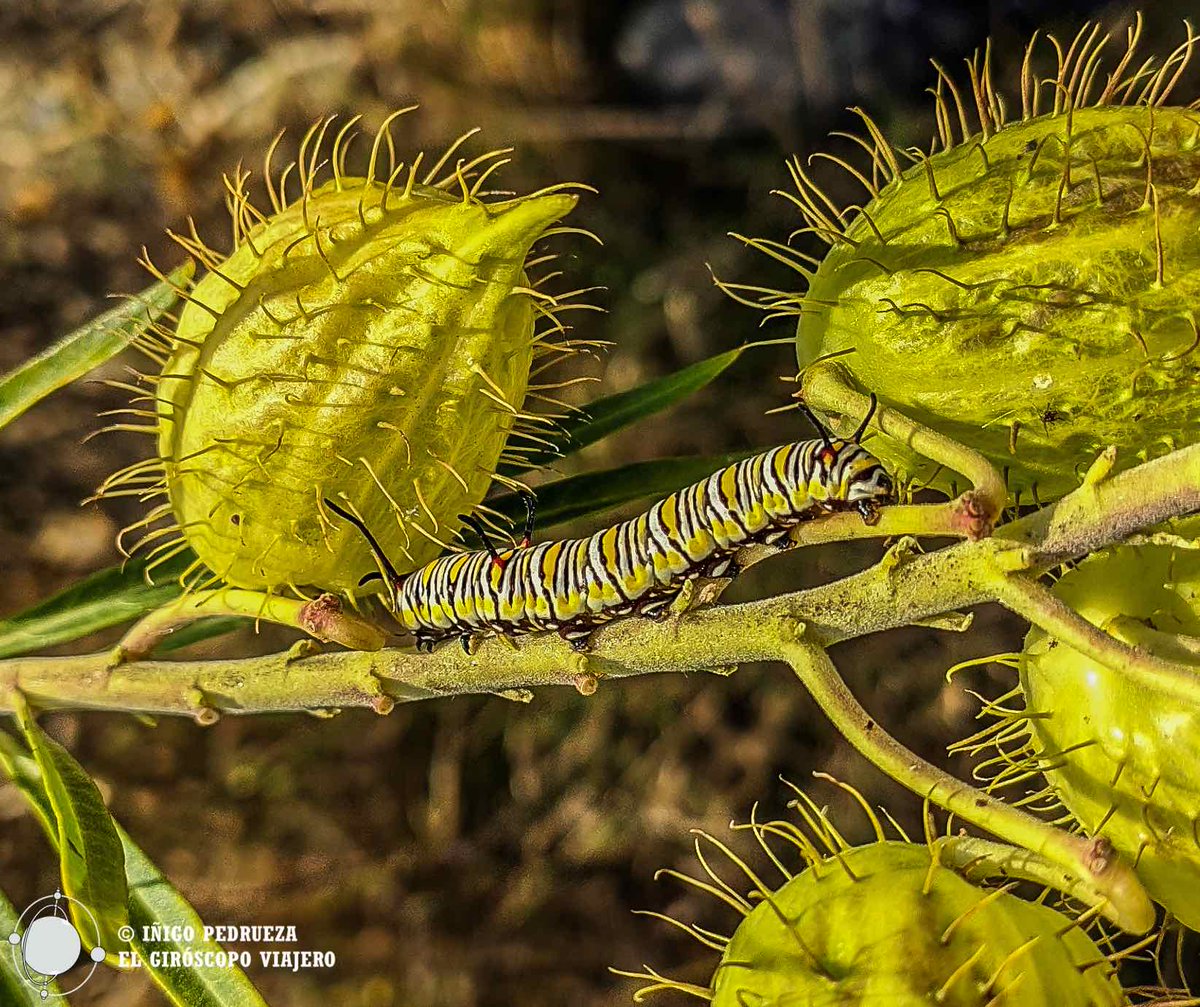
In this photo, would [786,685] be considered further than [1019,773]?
Yes

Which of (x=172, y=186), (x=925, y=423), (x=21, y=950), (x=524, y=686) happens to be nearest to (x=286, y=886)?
(x=21, y=950)

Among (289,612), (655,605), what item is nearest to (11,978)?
(289,612)

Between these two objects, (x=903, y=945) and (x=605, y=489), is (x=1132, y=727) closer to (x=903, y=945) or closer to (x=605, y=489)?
(x=903, y=945)

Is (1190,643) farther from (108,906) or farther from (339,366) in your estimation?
(108,906)

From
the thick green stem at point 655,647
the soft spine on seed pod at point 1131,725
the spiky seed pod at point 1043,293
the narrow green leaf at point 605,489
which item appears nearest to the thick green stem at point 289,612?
the thick green stem at point 655,647

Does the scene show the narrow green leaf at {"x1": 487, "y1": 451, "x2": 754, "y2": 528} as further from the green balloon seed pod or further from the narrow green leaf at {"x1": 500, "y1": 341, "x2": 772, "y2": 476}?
the green balloon seed pod
